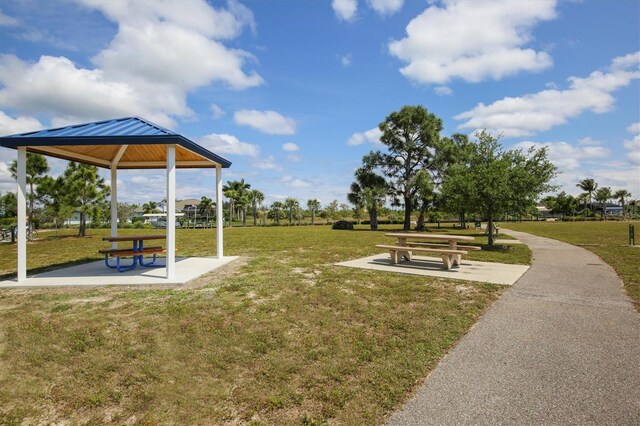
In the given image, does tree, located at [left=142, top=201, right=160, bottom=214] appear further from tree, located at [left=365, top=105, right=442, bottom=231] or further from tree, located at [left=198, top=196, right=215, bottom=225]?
tree, located at [left=365, top=105, right=442, bottom=231]

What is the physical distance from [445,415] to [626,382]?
6.18ft

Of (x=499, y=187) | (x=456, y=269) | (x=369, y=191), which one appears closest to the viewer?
(x=456, y=269)

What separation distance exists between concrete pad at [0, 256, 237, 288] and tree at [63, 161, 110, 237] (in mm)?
16153

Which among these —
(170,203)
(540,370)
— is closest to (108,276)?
(170,203)

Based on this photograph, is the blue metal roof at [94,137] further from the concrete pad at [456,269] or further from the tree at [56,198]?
the tree at [56,198]

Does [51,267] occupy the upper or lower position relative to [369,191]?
lower

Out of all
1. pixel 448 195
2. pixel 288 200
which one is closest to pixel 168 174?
pixel 448 195

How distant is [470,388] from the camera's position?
3139mm

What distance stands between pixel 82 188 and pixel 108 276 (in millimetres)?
19586

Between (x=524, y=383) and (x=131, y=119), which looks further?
(x=131, y=119)

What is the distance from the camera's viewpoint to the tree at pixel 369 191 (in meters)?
31.8

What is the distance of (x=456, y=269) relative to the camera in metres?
9.16

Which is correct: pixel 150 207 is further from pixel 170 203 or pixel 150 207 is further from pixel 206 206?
pixel 170 203

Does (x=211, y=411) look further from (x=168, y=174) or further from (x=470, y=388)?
(x=168, y=174)
